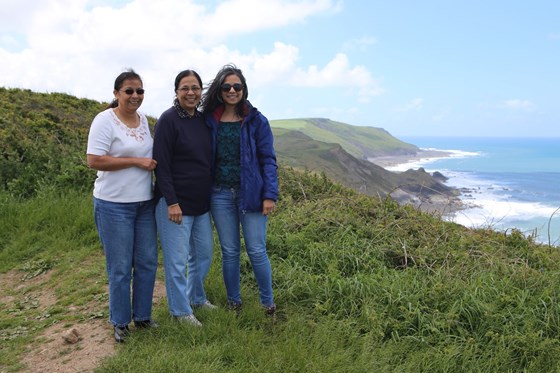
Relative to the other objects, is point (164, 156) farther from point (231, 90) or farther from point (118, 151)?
point (231, 90)

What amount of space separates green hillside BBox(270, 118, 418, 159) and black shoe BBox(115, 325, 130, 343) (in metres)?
138

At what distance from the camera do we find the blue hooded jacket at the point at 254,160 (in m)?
3.34

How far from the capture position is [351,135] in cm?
17425

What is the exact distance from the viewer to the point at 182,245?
3.31 m

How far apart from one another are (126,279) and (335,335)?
1.73 metres

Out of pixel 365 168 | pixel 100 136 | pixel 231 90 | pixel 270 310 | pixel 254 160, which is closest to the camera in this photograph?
pixel 100 136

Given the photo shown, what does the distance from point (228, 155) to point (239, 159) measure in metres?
0.09

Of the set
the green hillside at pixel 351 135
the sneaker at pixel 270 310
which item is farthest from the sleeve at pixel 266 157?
the green hillside at pixel 351 135

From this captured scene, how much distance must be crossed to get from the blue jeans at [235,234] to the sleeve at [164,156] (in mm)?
A: 419

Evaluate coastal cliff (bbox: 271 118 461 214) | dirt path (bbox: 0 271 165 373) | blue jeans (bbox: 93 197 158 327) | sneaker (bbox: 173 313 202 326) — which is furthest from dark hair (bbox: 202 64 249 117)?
coastal cliff (bbox: 271 118 461 214)

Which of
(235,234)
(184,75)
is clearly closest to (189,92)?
(184,75)

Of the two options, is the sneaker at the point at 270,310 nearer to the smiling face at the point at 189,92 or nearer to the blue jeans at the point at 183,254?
the blue jeans at the point at 183,254

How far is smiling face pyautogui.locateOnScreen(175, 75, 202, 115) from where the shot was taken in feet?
10.4

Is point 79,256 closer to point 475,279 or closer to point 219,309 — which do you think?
point 219,309
